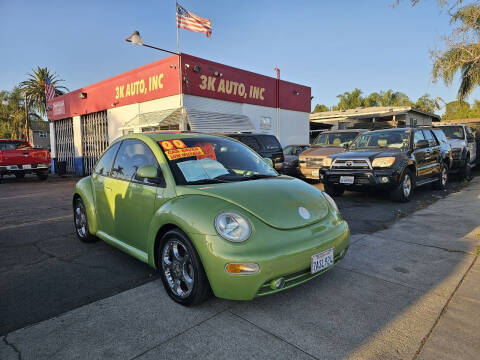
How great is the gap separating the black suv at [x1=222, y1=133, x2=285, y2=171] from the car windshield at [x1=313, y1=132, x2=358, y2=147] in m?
1.54

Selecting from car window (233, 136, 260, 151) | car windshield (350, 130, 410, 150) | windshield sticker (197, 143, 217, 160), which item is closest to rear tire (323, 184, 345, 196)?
car windshield (350, 130, 410, 150)

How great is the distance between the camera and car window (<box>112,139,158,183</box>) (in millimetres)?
3331

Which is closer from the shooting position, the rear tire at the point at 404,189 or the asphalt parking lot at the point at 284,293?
the asphalt parking lot at the point at 284,293

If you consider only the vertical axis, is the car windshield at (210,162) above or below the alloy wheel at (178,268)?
above

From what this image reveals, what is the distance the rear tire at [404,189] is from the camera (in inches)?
267

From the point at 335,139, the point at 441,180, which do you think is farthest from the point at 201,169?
the point at 335,139

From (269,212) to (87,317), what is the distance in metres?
1.74

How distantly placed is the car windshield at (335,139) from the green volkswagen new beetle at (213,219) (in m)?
7.25

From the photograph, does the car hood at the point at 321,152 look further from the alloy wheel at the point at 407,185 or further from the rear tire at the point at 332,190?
the alloy wheel at the point at 407,185

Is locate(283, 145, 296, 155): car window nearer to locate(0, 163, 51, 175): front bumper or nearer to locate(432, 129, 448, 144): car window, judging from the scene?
locate(432, 129, 448, 144): car window

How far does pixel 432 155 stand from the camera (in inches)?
320

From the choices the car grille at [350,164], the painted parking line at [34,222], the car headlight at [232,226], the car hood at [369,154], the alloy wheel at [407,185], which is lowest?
the painted parking line at [34,222]

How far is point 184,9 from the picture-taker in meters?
13.3

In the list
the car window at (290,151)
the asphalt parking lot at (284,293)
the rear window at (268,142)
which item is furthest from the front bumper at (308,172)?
the asphalt parking lot at (284,293)
